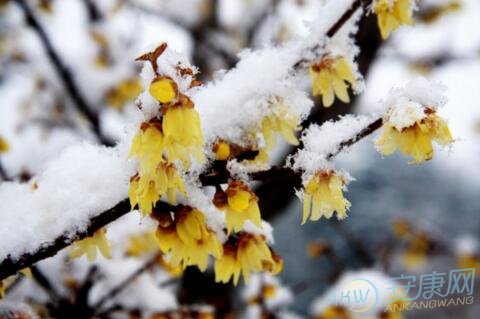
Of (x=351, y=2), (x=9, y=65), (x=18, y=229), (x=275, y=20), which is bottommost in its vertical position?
(x=18, y=229)

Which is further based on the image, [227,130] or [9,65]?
[9,65]

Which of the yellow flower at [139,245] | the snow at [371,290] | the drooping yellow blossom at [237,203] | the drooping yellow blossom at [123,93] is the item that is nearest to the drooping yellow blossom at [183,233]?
the drooping yellow blossom at [237,203]

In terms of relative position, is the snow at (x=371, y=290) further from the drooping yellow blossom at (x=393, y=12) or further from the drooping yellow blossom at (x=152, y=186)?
the drooping yellow blossom at (x=152, y=186)

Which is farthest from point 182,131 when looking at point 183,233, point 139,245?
point 139,245

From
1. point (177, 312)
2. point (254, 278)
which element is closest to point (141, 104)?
point (177, 312)

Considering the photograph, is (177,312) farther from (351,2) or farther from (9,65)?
(9,65)
